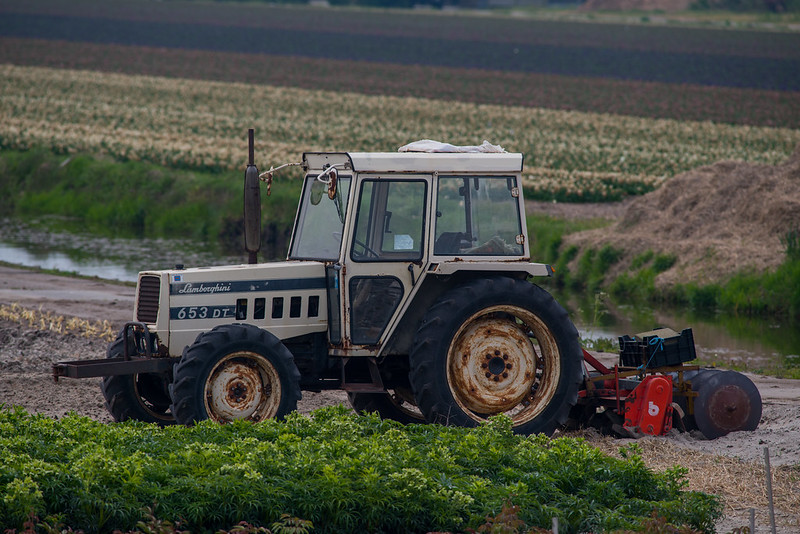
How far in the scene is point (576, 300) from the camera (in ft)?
74.8

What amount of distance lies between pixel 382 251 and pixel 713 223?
15841 mm

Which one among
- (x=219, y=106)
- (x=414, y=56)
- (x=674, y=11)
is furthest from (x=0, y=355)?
(x=674, y=11)

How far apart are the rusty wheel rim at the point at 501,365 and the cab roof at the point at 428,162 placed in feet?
4.43

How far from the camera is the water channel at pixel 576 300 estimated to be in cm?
1797

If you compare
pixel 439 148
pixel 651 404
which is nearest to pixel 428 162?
pixel 439 148

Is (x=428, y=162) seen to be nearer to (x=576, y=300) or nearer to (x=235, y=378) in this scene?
(x=235, y=378)

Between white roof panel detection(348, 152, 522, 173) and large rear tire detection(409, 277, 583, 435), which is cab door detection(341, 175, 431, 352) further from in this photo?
large rear tire detection(409, 277, 583, 435)

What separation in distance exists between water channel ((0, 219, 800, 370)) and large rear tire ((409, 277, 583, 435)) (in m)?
6.39

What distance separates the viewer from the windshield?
10328mm

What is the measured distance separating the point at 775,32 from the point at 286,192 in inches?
2883

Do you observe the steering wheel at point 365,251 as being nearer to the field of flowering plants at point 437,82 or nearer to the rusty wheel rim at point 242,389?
the rusty wheel rim at point 242,389

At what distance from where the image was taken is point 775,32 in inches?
3617

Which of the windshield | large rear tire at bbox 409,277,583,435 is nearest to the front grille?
the windshield

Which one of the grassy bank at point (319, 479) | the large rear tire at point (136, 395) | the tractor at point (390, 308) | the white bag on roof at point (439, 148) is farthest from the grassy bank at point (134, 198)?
the grassy bank at point (319, 479)
